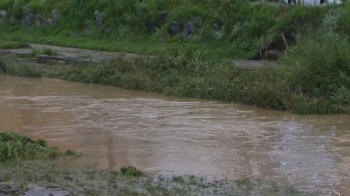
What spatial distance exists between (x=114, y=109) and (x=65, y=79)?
456 cm

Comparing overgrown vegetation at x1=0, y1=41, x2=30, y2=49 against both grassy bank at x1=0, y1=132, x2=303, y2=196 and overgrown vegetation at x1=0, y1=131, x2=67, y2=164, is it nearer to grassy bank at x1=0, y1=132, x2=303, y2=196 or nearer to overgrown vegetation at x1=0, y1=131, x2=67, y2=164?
overgrown vegetation at x1=0, y1=131, x2=67, y2=164

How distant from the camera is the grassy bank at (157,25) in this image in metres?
19.2

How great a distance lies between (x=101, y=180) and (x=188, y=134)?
2.95m

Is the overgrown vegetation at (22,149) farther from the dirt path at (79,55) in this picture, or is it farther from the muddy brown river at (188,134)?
the dirt path at (79,55)

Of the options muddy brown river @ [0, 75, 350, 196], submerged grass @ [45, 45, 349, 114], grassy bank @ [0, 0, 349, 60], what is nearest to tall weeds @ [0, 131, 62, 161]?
muddy brown river @ [0, 75, 350, 196]

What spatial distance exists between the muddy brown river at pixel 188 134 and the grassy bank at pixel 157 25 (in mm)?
3478

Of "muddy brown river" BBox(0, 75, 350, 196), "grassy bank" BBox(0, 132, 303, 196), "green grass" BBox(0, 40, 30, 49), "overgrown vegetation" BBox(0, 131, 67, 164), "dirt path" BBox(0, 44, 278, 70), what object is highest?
"green grass" BBox(0, 40, 30, 49)

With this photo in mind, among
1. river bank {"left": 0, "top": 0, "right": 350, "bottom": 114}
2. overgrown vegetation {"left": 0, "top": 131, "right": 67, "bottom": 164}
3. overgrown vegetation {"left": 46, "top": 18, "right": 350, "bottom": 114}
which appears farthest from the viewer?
river bank {"left": 0, "top": 0, "right": 350, "bottom": 114}

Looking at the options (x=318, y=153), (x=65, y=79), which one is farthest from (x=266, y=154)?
→ (x=65, y=79)

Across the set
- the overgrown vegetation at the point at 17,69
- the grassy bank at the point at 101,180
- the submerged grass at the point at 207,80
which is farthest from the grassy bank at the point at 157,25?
the grassy bank at the point at 101,180

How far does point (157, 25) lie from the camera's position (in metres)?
22.7

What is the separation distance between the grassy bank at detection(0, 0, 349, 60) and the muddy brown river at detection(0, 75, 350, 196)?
3478 mm

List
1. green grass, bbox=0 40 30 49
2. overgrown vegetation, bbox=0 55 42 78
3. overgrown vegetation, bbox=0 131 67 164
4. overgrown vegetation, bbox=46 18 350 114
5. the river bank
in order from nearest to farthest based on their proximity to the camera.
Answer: overgrown vegetation, bbox=0 131 67 164 < overgrown vegetation, bbox=46 18 350 114 < the river bank < overgrown vegetation, bbox=0 55 42 78 < green grass, bbox=0 40 30 49

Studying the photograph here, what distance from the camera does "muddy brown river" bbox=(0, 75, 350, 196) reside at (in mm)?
8469
